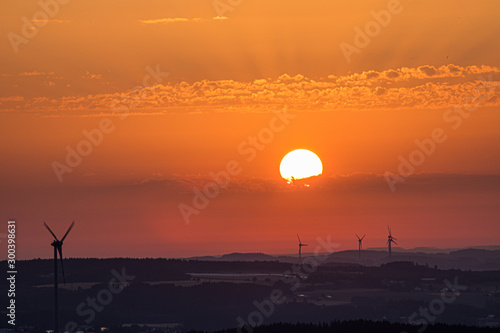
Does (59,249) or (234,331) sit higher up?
(59,249)

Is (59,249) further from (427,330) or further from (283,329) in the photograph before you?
(427,330)

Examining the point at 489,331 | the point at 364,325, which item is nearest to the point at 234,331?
the point at 364,325

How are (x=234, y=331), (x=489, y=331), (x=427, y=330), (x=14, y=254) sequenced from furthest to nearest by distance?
(x=234, y=331)
(x=427, y=330)
(x=489, y=331)
(x=14, y=254)

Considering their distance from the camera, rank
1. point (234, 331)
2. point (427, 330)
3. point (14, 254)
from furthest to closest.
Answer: point (234, 331) → point (427, 330) → point (14, 254)

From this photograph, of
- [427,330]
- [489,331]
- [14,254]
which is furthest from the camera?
[427,330]

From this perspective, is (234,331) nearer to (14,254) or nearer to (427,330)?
(427,330)

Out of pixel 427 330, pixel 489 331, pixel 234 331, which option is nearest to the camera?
pixel 489 331

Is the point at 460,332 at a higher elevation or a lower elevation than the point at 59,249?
lower

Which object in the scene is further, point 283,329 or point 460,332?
point 283,329

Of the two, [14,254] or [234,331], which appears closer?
[14,254]

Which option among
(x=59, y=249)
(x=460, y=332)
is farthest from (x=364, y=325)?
(x=59, y=249)
